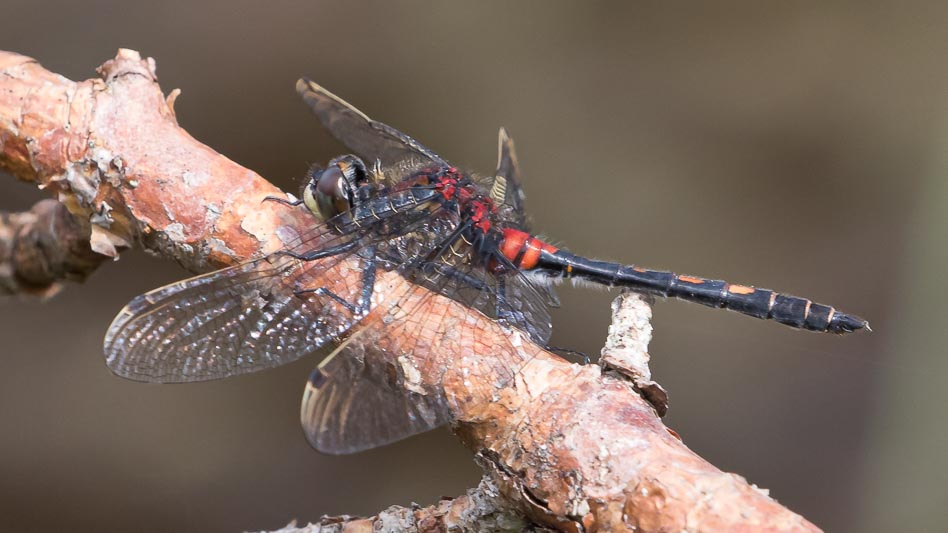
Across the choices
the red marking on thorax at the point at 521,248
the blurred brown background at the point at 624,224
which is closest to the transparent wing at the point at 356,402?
the red marking on thorax at the point at 521,248

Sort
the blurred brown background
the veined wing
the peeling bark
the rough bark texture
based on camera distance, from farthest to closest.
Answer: the blurred brown background, the peeling bark, the veined wing, the rough bark texture

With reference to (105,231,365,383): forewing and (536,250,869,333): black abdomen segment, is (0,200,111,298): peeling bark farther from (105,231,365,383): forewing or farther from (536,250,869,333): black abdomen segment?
(536,250,869,333): black abdomen segment

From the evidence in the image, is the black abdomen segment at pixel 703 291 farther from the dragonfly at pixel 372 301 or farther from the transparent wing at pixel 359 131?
the transparent wing at pixel 359 131

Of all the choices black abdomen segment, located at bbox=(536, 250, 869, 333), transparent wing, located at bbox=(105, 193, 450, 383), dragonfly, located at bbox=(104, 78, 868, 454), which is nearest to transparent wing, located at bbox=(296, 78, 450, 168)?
dragonfly, located at bbox=(104, 78, 868, 454)

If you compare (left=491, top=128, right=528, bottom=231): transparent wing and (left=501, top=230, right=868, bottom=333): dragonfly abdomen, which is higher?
(left=491, top=128, right=528, bottom=231): transparent wing

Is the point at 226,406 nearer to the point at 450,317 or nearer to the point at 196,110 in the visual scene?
the point at 196,110
